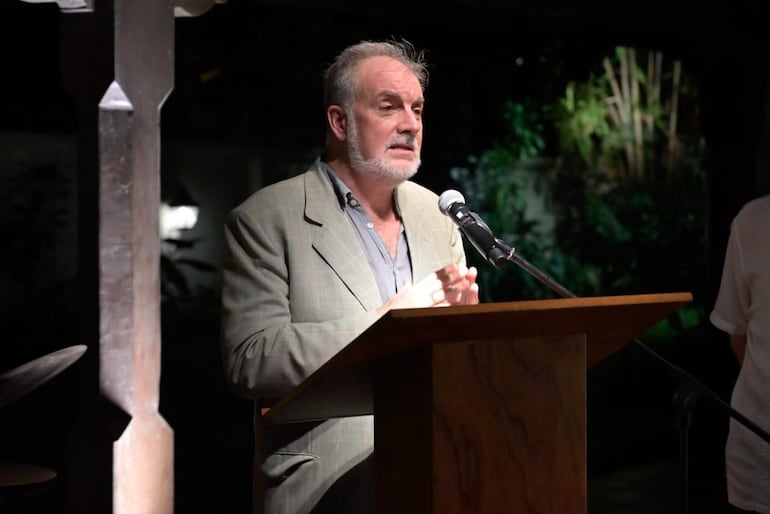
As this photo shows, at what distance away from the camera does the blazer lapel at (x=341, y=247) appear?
2377mm

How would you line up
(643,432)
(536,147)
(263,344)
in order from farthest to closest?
(536,147) < (643,432) < (263,344)

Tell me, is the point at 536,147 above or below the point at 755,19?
below

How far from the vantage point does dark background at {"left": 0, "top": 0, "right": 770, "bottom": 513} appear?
20.8 feet

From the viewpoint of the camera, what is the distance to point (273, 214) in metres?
2.39

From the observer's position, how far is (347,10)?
557 centimetres

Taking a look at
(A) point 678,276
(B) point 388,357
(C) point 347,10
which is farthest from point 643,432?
(B) point 388,357

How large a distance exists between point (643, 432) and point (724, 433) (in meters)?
0.66

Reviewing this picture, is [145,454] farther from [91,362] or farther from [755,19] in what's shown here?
[755,19]

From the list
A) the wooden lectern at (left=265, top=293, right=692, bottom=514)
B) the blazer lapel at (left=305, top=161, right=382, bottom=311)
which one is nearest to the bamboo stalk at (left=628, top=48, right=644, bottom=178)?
the blazer lapel at (left=305, top=161, right=382, bottom=311)

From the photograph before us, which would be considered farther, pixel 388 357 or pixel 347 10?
pixel 347 10

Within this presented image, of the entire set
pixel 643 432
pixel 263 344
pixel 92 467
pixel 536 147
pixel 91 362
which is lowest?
pixel 643 432

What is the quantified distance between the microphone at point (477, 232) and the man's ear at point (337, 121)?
0.42m

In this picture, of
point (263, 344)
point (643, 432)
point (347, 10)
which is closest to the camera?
point (263, 344)

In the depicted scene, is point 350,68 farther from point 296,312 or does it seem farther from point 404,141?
point 296,312
